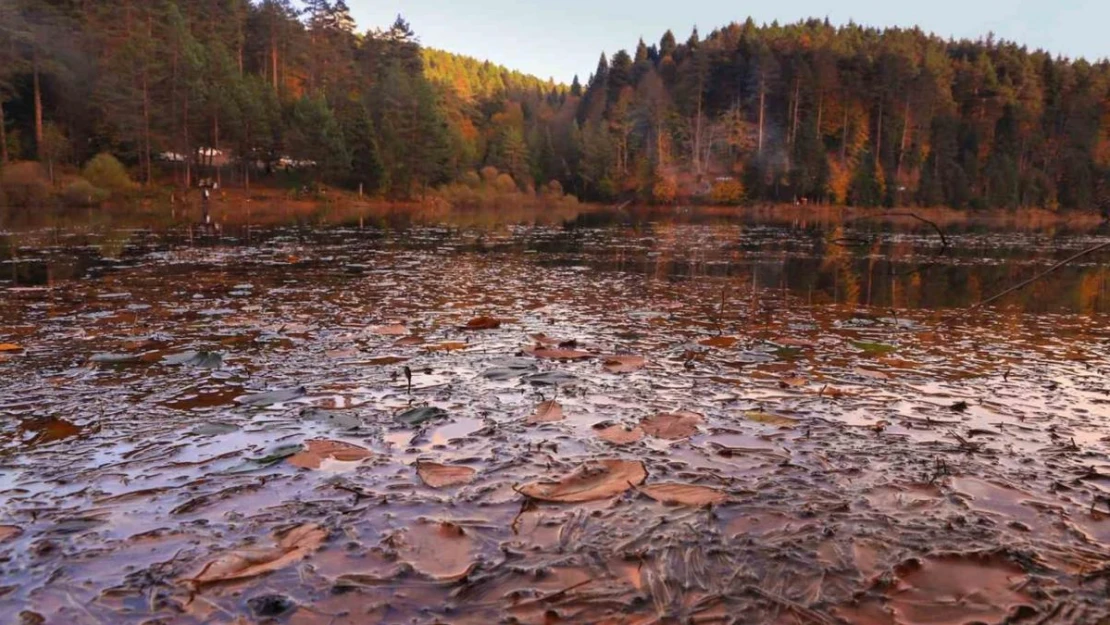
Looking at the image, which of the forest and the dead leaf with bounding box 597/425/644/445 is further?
the forest

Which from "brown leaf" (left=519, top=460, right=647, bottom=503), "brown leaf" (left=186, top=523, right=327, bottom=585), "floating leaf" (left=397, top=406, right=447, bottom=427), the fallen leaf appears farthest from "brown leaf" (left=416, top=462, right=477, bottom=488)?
the fallen leaf

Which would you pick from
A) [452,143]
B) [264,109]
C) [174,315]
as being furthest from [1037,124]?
[174,315]

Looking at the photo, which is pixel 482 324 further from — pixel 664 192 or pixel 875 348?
pixel 664 192

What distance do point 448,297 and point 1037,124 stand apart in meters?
104

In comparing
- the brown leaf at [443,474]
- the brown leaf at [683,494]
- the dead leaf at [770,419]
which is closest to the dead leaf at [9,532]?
the brown leaf at [443,474]

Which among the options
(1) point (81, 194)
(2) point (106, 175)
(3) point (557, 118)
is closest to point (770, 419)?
(1) point (81, 194)

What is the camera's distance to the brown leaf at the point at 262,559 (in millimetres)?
2494

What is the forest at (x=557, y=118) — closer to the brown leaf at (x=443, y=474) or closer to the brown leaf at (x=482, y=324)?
the brown leaf at (x=482, y=324)

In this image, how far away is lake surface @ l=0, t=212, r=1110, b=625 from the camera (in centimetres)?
246

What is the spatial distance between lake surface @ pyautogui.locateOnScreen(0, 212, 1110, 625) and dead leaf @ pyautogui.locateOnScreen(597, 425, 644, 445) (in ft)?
0.06

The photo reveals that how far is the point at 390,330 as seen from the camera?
7.21 m

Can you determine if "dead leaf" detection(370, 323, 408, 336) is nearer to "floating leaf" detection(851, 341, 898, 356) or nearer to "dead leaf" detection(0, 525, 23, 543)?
"dead leaf" detection(0, 525, 23, 543)

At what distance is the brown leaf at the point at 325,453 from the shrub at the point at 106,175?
4887cm

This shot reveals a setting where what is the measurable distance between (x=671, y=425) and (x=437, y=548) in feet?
6.33
